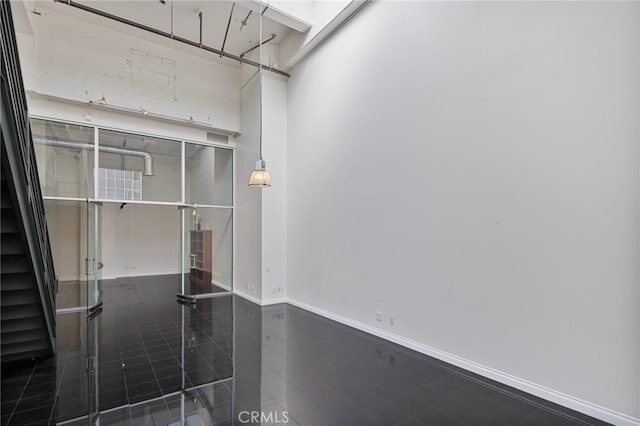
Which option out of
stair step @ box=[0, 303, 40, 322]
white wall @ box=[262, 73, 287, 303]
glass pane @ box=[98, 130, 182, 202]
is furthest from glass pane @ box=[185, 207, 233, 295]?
stair step @ box=[0, 303, 40, 322]

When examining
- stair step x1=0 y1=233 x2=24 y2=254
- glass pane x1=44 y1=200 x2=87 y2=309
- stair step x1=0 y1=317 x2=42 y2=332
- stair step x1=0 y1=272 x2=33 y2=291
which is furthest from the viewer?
glass pane x1=44 y1=200 x2=87 y2=309

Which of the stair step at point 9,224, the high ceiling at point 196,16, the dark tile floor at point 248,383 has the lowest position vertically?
the dark tile floor at point 248,383

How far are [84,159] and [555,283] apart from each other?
25.7ft

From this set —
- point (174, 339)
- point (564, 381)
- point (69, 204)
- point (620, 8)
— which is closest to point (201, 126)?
point (69, 204)

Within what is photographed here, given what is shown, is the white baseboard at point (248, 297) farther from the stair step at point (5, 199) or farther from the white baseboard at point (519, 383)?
the stair step at point (5, 199)

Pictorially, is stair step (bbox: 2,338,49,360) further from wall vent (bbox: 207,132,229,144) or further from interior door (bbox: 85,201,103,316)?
wall vent (bbox: 207,132,229,144)

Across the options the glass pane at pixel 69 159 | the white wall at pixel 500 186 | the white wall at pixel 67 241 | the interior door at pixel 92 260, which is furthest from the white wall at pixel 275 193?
the white wall at pixel 67 241

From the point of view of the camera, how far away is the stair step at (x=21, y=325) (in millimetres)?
3332

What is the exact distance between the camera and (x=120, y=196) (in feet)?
21.6

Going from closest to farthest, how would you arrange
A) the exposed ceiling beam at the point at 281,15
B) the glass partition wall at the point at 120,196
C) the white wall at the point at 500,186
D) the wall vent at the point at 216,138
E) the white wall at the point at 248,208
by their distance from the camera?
the white wall at the point at 500,186
the exposed ceiling beam at the point at 281,15
the glass partition wall at the point at 120,196
the white wall at the point at 248,208
the wall vent at the point at 216,138

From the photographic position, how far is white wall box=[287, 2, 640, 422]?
248 cm

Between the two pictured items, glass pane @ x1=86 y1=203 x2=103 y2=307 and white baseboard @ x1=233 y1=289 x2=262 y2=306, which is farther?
white baseboard @ x1=233 y1=289 x2=262 y2=306

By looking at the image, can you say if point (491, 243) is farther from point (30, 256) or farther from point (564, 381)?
point (30, 256)

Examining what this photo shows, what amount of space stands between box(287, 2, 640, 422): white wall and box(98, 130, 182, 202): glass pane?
4253 mm
